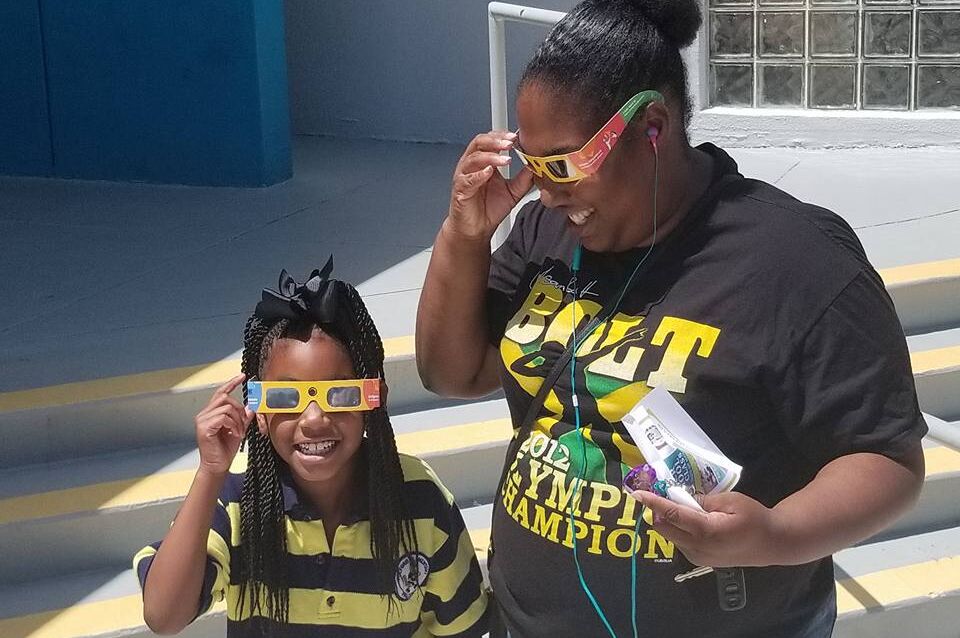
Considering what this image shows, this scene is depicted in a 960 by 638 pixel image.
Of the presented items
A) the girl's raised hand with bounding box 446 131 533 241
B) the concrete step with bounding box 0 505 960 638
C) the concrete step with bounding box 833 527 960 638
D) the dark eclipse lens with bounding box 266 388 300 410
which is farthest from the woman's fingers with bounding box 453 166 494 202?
the concrete step with bounding box 833 527 960 638

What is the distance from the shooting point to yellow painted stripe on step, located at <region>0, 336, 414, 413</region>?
404 centimetres

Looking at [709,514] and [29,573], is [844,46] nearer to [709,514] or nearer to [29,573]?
[29,573]

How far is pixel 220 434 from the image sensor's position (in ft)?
A: 7.22

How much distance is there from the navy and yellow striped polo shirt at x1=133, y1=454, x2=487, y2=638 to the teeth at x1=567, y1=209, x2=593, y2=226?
666 mm

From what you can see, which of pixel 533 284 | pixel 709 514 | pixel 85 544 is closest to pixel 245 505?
pixel 533 284

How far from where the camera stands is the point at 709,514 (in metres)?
1.73

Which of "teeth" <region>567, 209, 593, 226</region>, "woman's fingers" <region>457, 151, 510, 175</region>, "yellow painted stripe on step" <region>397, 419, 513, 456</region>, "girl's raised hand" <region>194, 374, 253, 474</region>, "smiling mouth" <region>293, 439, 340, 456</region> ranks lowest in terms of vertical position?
"yellow painted stripe on step" <region>397, 419, 513, 456</region>

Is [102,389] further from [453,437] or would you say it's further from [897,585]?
[897,585]

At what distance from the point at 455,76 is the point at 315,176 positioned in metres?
1.19

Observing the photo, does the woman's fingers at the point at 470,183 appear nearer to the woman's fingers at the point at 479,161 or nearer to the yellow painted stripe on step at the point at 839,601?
the woman's fingers at the point at 479,161

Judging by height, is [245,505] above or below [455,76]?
below

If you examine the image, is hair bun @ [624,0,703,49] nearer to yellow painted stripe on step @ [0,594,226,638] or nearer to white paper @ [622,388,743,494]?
white paper @ [622,388,743,494]

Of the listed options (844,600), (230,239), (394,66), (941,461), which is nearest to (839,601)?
(844,600)

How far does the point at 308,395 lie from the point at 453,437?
175 centimetres
